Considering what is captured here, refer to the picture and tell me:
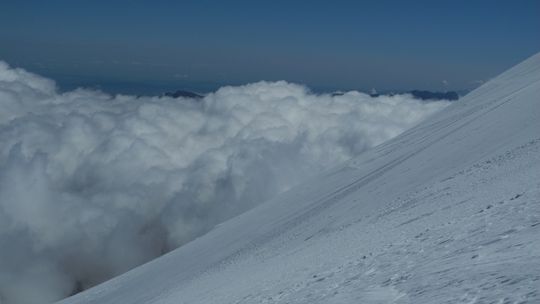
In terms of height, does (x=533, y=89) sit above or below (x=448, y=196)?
above

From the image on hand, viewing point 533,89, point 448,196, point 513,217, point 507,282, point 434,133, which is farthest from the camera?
point 434,133

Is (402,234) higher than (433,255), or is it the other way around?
(402,234)

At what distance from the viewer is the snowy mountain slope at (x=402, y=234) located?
9.26 meters

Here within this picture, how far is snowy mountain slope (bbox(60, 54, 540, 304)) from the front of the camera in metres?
9.26

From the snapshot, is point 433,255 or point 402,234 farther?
point 402,234

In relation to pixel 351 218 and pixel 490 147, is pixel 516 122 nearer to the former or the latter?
pixel 490 147

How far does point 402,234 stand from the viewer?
13961 mm

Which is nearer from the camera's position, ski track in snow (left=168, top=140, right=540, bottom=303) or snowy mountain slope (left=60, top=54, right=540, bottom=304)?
ski track in snow (left=168, top=140, right=540, bottom=303)

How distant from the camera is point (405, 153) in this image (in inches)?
1185

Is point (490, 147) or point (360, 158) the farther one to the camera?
point (360, 158)

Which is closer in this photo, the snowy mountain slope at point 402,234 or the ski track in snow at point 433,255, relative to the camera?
the ski track in snow at point 433,255

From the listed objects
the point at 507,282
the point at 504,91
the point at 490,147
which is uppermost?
the point at 504,91

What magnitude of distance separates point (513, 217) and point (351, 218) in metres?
9.49

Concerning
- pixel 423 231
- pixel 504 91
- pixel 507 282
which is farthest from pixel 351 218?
pixel 504 91
